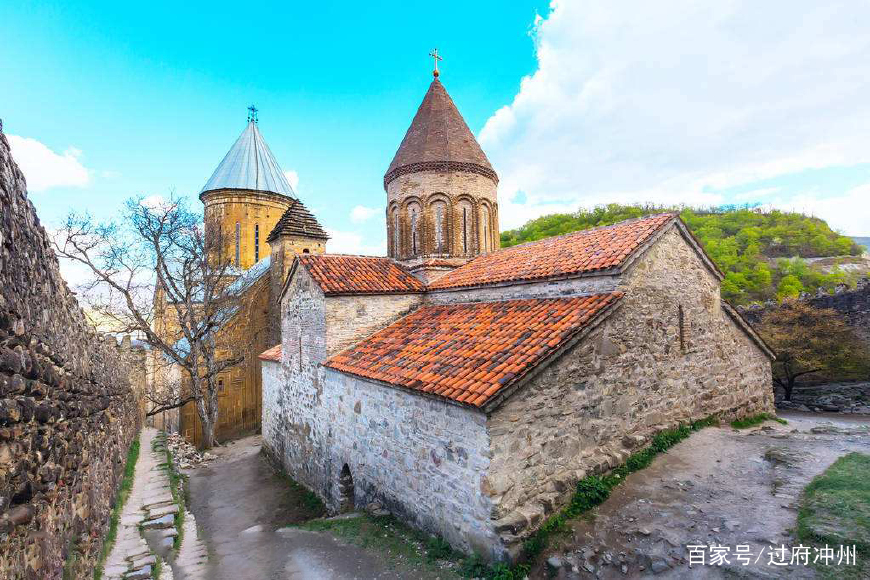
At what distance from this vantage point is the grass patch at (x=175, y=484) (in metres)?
7.34

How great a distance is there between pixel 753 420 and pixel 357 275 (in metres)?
9.32

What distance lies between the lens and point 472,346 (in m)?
6.56

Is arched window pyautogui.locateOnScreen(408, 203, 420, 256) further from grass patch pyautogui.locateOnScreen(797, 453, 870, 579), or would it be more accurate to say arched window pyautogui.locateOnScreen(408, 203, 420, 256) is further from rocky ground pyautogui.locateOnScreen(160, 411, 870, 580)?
grass patch pyautogui.locateOnScreen(797, 453, 870, 579)

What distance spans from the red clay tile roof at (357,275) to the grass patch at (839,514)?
A: 7481 millimetres

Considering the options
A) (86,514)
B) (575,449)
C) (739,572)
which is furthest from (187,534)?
(739,572)

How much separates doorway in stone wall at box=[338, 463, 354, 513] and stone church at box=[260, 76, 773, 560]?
28mm

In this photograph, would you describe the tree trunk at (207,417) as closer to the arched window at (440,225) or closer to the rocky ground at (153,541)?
the rocky ground at (153,541)

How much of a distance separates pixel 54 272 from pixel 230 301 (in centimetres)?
1243

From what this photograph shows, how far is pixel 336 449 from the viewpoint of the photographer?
27.5ft

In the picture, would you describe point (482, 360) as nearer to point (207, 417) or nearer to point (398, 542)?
point (398, 542)

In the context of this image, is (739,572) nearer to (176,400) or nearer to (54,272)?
(54,272)

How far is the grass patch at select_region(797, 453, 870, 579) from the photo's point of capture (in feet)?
13.0

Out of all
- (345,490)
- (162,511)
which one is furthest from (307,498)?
(162,511)

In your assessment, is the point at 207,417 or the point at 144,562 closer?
the point at 144,562
